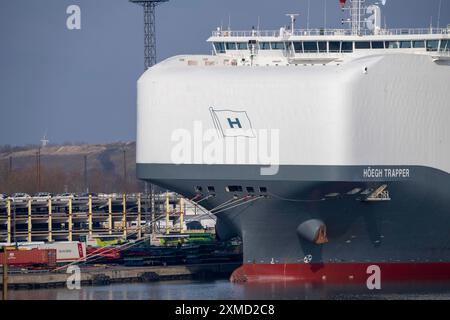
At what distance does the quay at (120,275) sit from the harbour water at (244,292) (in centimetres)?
148

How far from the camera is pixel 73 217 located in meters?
105

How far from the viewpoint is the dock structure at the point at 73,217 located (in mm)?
99562

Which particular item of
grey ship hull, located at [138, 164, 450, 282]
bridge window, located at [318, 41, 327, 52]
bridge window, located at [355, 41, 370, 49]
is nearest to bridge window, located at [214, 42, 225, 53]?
bridge window, located at [318, 41, 327, 52]

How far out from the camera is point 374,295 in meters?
64.9

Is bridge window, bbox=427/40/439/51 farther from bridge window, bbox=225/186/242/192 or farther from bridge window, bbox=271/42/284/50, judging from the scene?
bridge window, bbox=225/186/242/192

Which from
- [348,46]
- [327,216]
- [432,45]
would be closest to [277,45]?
[348,46]

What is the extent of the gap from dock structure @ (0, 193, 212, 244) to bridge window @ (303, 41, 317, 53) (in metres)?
27.0

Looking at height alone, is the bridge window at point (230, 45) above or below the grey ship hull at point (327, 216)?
above

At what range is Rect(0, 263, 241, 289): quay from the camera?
71.8 m

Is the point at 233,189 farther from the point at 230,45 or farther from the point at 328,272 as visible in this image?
the point at 230,45

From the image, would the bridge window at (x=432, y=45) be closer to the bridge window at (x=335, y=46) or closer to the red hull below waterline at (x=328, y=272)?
the bridge window at (x=335, y=46)

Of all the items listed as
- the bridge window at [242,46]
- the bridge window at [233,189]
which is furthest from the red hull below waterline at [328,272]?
the bridge window at [242,46]

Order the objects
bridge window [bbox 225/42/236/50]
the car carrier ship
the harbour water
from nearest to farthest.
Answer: the harbour water < the car carrier ship < bridge window [bbox 225/42/236/50]
